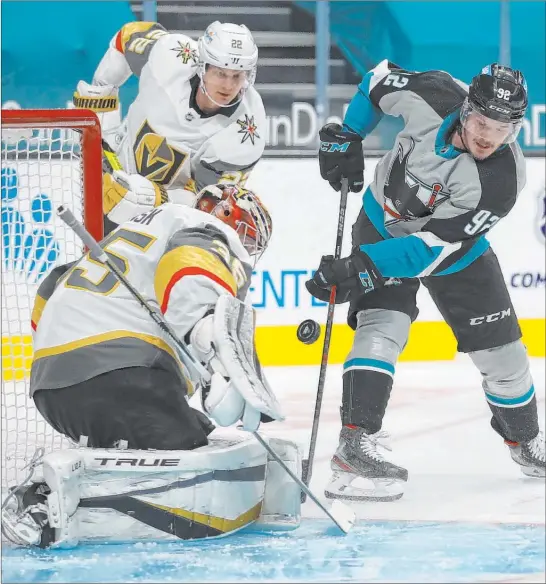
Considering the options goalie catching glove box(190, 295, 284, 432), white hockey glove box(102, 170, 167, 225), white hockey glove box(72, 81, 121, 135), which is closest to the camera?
goalie catching glove box(190, 295, 284, 432)

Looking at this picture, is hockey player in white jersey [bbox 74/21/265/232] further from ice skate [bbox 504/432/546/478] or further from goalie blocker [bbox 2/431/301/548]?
goalie blocker [bbox 2/431/301/548]

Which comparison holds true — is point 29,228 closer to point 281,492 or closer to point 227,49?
point 227,49

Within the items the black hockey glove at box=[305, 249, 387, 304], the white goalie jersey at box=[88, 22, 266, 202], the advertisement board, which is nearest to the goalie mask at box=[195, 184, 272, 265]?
the black hockey glove at box=[305, 249, 387, 304]

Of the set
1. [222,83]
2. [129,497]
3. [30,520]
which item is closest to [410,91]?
[222,83]

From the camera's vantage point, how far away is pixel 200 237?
7.93 ft

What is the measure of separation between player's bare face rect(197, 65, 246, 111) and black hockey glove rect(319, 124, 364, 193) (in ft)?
0.94

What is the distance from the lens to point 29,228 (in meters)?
3.70

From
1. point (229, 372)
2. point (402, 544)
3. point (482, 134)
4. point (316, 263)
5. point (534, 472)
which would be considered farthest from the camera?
point (316, 263)

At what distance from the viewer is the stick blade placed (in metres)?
2.64

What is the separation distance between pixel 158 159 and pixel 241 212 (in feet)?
3.65

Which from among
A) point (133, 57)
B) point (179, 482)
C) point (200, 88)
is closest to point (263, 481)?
point (179, 482)

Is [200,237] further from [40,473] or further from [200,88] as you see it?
[200,88]

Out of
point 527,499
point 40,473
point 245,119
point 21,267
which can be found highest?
point 245,119

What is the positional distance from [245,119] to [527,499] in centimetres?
131
